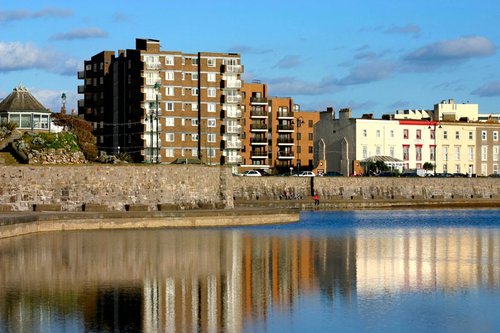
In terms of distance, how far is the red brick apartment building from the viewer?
458 feet

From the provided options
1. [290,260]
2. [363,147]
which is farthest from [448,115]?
[290,260]

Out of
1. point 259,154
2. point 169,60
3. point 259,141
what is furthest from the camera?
point 259,154

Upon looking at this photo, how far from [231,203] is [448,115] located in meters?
86.4

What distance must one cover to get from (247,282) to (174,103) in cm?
10188

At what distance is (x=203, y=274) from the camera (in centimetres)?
4359

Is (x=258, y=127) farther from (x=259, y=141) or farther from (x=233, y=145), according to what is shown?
(x=233, y=145)

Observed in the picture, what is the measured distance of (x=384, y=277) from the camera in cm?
4309

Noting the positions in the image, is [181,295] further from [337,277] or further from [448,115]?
[448,115]

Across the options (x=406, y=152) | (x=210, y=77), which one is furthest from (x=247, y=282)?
(x=406, y=152)

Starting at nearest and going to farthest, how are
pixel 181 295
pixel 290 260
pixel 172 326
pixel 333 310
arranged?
pixel 172 326
pixel 333 310
pixel 181 295
pixel 290 260

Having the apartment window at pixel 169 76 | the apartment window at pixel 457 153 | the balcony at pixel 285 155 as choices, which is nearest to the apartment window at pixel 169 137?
the apartment window at pixel 169 76

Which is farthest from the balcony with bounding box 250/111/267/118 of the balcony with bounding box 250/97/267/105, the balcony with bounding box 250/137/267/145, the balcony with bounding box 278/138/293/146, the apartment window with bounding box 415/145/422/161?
the apartment window with bounding box 415/145/422/161

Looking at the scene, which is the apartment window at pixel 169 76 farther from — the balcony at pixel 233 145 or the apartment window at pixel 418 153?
the apartment window at pixel 418 153

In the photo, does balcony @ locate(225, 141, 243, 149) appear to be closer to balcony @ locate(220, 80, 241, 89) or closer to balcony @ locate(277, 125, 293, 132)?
balcony @ locate(220, 80, 241, 89)
